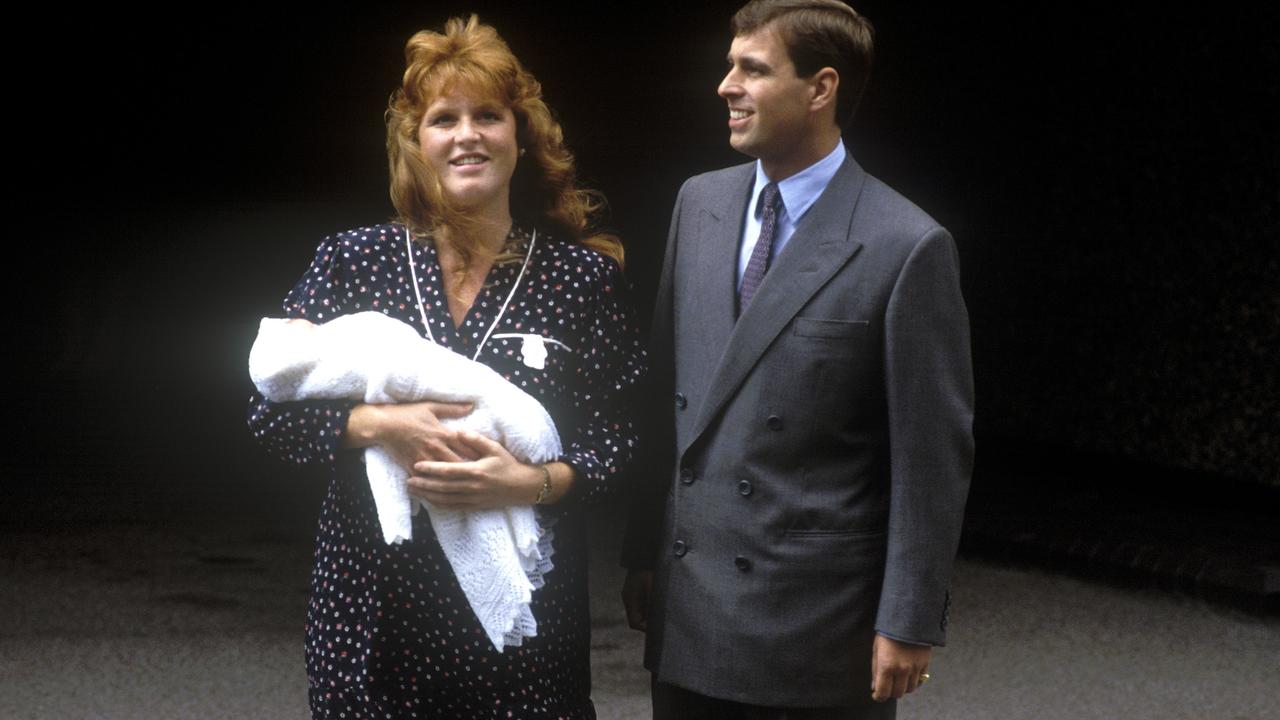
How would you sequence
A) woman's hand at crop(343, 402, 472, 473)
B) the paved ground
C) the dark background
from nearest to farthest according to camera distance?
woman's hand at crop(343, 402, 472, 473), the paved ground, the dark background

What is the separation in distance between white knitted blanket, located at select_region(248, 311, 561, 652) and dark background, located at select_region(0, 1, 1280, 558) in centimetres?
657

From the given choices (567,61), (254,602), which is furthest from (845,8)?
(567,61)

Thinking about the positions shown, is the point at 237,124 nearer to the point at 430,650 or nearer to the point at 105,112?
the point at 105,112

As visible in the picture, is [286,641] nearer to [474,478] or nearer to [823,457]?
[474,478]

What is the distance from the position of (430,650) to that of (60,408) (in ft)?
→ 38.4

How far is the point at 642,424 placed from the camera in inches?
122

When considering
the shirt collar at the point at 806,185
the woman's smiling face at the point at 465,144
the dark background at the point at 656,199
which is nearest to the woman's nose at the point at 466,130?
the woman's smiling face at the point at 465,144

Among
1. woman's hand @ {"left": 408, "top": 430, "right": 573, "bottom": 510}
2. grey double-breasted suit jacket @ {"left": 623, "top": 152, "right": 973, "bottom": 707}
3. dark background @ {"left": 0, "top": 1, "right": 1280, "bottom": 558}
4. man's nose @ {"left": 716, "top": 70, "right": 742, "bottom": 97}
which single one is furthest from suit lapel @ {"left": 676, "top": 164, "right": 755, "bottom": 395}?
dark background @ {"left": 0, "top": 1, "right": 1280, "bottom": 558}

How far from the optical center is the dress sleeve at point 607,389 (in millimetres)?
2926

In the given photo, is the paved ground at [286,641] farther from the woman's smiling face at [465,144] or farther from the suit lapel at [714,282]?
the woman's smiling face at [465,144]

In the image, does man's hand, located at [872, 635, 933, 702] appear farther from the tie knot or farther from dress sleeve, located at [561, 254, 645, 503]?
the tie knot

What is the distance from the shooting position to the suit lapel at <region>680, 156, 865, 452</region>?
9.39 feet

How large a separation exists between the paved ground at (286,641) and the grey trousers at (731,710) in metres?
2.55

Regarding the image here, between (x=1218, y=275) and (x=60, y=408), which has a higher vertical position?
(x=1218, y=275)
